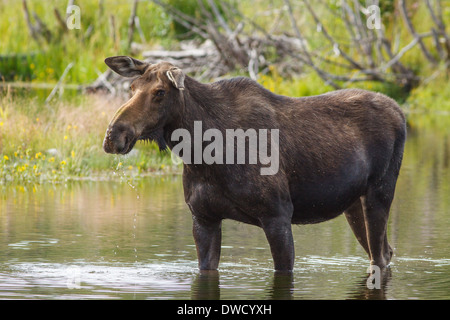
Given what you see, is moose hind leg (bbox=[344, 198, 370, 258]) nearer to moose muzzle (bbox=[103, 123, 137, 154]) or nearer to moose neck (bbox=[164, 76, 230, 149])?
moose neck (bbox=[164, 76, 230, 149])

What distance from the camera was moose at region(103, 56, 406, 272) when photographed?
27.6 feet

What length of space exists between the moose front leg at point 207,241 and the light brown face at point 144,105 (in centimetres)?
104

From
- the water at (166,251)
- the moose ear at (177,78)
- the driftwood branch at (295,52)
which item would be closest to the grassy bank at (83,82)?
the driftwood branch at (295,52)

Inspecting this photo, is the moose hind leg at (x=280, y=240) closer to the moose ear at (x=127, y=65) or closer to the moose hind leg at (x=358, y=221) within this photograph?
the moose hind leg at (x=358, y=221)

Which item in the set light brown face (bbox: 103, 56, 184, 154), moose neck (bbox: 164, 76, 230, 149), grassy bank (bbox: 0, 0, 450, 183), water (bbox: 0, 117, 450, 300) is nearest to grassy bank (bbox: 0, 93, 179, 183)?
grassy bank (bbox: 0, 0, 450, 183)

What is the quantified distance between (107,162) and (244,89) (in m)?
8.20

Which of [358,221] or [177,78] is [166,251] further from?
[177,78]

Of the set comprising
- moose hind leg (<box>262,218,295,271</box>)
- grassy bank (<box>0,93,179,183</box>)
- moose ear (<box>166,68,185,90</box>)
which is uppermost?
moose ear (<box>166,68,185,90</box>)

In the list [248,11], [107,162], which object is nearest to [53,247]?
[107,162]

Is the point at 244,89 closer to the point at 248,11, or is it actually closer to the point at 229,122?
the point at 229,122

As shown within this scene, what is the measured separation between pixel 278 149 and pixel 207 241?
1.11 meters

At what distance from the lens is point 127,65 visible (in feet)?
28.2

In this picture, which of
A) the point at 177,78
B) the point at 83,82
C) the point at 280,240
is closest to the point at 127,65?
the point at 177,78

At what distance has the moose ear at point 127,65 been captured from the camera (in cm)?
856
